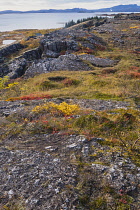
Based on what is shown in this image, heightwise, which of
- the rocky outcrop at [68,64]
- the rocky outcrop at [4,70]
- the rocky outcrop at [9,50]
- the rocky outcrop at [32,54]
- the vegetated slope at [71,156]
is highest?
the rocky outcrop at [9,50]

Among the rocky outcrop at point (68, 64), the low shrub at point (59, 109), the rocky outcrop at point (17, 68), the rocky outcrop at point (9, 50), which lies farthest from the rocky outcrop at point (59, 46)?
the low shrub at point (59, 109)

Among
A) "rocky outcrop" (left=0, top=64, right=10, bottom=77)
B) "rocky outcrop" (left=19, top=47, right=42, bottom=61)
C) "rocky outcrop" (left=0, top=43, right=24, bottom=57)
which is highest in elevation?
"rocky outcrop" (left=0, top=43, right=24, bottom=57)

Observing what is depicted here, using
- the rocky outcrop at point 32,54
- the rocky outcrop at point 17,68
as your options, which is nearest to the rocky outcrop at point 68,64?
the rocky outcrop at point 17,68

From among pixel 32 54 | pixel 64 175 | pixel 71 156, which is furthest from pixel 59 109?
pixel 32 54

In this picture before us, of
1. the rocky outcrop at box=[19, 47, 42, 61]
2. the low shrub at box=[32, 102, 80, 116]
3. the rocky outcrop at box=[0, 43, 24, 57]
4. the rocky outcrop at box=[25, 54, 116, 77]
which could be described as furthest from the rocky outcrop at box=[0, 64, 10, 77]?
the low shrub at box=[32, 102, 80, 116]

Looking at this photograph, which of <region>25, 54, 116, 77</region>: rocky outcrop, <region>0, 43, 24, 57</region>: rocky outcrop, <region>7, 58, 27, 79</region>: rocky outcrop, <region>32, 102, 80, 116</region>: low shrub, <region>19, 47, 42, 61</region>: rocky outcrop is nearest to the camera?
<region>32, 102, 80, 116</region>: low shrub

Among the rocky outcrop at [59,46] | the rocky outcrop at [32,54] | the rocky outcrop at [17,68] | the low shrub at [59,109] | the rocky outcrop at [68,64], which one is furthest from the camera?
the rocky outcrop at [32,54]

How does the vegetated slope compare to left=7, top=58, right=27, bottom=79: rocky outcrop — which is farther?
left=7, top=58, right=27, bottom=79: rocky outcrop

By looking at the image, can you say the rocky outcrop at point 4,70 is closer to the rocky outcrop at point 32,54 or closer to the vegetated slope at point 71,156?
the rocky outcrop at point 32,54

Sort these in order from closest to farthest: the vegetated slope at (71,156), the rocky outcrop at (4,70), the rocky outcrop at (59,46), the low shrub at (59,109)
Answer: the vegetated slope at (71,156), the low shrub at (59,109), the rocky outcrop at (4,70), the rocky outcrop at (59,46)

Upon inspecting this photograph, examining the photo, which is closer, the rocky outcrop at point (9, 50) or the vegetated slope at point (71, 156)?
the vegetated slope at point (71, 156)

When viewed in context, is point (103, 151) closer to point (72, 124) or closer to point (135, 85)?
point (72, 124)

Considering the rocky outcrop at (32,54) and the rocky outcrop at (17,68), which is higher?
the rocky outcrop at (32,54)

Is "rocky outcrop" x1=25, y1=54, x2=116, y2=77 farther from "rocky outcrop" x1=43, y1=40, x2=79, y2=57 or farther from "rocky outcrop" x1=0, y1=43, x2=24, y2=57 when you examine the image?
"rocky outcrop" x1=0, y1=43, x2=24, y2=57
